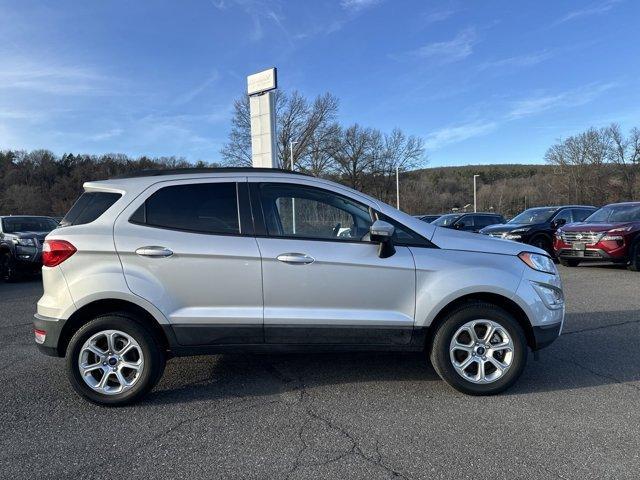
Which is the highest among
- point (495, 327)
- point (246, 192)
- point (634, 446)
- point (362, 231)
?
point (246, 192)

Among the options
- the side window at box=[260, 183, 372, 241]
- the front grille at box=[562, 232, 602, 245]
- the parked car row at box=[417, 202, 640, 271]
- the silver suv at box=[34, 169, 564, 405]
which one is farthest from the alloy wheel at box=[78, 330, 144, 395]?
the front grille at box=[562, 232, 602, 245]

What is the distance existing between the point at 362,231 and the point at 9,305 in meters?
7.81

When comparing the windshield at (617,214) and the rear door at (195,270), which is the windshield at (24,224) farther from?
the windshield at (617,214)

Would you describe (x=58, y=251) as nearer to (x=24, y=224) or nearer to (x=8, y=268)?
(x=8, y=268)

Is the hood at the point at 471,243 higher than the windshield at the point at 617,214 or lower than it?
lower

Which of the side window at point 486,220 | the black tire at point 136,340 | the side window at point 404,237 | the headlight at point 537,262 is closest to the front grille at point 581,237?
the side window at point 486,220

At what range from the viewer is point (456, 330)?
3.95 metres

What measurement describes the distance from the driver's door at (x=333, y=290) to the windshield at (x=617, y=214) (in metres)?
10.1

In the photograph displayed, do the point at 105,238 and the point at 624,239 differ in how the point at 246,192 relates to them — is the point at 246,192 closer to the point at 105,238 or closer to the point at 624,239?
the point at 105,238

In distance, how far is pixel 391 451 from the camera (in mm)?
3109

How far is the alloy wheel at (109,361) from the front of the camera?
3836 millimetres

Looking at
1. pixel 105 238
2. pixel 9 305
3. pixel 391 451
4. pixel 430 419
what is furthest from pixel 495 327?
pixel 9 305

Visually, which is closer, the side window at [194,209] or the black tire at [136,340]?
the black tire at [136,340]

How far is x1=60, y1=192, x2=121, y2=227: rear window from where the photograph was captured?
155 inches
